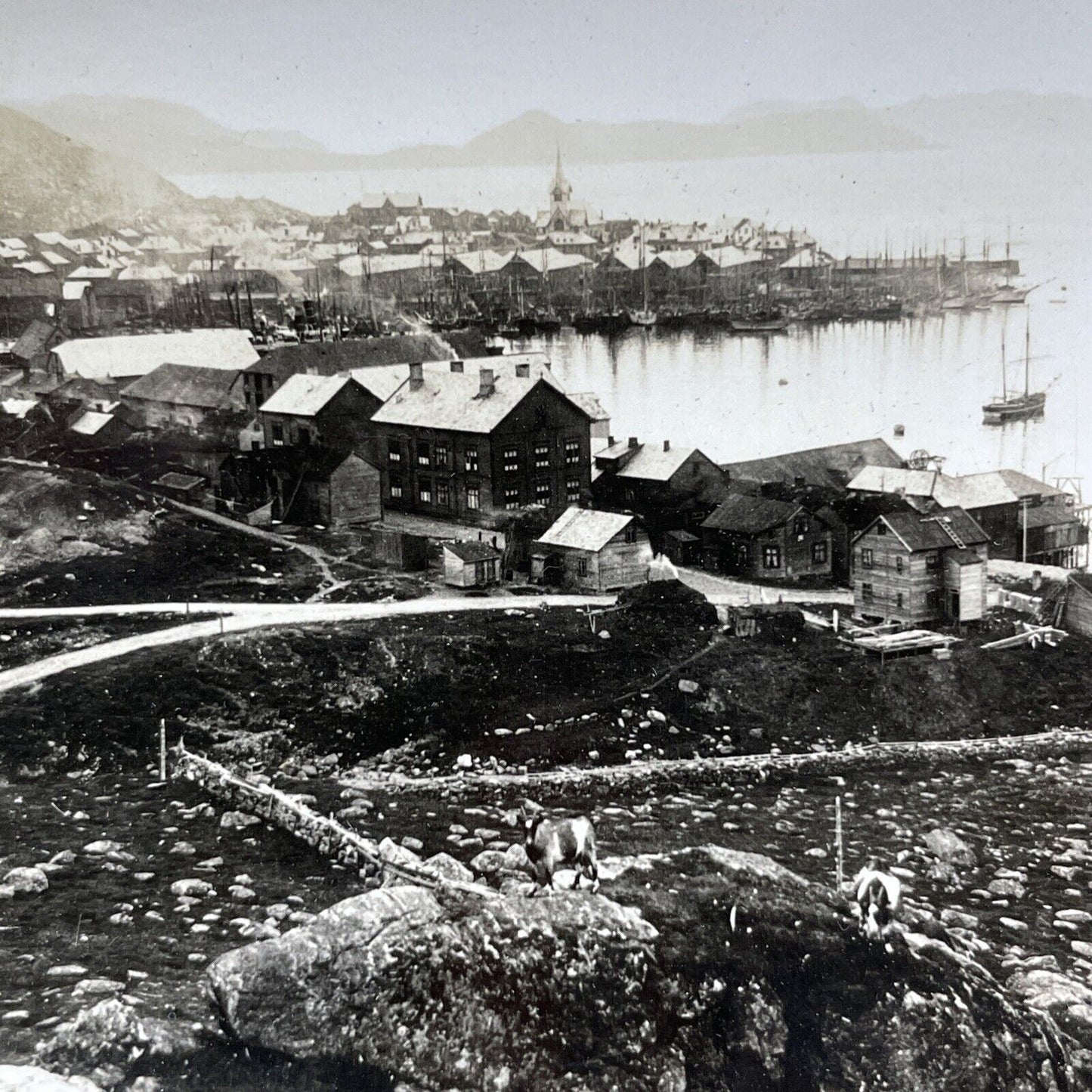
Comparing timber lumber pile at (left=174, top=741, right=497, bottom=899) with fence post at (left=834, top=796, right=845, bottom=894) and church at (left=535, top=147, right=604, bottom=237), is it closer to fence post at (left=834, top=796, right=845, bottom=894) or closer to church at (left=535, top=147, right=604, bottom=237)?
fence post at (left=834, top=796, right=845, bottom=894)

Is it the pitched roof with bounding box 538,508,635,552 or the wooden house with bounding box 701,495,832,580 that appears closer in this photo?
the pitched roof with bounding box 538,508,635,552

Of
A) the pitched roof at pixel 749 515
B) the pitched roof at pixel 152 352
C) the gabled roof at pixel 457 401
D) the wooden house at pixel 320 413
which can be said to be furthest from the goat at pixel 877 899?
the pitched roof at pixel 152 352

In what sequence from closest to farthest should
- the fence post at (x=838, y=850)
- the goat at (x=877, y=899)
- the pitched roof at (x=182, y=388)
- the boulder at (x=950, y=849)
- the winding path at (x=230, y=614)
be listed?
the goat at (x=877, y=899)
the fence post at (x=838, y=850)
the boulder at (x=950, y=849)
the winding path at (x=230, y=614)
the pitched roof at (x=182, y=388)

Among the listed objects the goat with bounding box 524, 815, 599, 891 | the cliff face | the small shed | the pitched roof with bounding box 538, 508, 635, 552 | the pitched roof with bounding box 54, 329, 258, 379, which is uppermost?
the pitched roof with bounding box 54, 329, 258, 379

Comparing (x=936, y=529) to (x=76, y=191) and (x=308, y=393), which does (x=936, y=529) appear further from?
(x=76, y=191)

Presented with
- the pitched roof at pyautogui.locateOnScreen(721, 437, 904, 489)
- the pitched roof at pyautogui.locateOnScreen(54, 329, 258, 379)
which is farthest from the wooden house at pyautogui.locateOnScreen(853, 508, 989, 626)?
the pitched roof at pyautogui.locateOnScreen(54, 329, 258, 379)

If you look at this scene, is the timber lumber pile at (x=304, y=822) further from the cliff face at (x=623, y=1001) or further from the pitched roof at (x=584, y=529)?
the pitched roof at (x=584, y=529)
